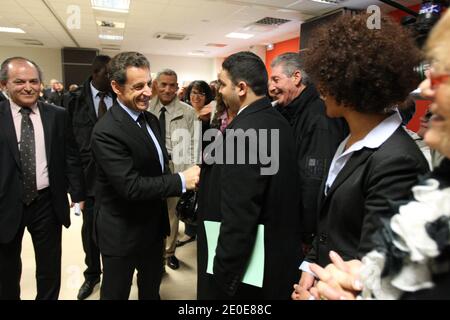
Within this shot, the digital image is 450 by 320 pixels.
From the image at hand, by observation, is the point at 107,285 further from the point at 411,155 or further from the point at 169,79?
the point at 169,79

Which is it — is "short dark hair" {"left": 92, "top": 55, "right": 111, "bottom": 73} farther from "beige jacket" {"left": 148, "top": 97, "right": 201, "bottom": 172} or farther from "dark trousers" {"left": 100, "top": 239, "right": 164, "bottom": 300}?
"dark trousers" {"left": 100, "top": 239, "right": 164, "bottom": 300}

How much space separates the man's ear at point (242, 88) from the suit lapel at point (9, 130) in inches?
52.0

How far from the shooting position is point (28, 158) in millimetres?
1821

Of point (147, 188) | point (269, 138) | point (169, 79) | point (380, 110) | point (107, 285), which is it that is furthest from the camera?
point (169, 79)

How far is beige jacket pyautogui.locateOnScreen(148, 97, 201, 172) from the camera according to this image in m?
2.96

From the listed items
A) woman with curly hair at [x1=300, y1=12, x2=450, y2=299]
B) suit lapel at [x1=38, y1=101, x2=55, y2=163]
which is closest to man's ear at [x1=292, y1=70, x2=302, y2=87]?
woman with curly hair at [x1=300, y1=12, x2=450, y2=299]

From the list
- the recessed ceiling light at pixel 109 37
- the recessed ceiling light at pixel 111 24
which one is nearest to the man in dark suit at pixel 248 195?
the recessed ceiling light at pixel 111 24

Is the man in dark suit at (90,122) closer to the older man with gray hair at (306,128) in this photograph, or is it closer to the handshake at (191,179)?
the handshake at (191,179)

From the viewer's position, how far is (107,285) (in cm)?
161

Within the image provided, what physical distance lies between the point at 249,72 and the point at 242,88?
7 centimetres

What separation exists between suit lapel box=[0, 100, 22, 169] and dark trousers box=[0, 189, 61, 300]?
266mm

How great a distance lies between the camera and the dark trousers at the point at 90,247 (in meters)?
2.45
